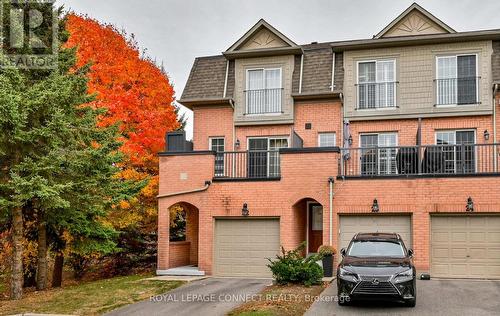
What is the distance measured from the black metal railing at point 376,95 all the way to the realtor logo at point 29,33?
12281mm

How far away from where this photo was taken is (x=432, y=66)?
22.4m

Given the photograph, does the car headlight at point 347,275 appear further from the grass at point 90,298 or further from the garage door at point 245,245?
the garage door at point 245,245

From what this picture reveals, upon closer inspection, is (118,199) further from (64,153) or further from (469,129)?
(469,129)

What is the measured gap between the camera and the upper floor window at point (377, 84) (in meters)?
22.8

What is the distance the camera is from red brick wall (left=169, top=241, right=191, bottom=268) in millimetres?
21438

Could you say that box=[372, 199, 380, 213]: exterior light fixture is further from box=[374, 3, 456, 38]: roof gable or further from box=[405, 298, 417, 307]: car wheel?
box=[374, 3, 456, 38]: roof gable

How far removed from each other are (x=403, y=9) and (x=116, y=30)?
15.2m

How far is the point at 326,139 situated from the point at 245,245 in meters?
6.06

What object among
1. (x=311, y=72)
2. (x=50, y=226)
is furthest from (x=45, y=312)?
(x=311, y=72)

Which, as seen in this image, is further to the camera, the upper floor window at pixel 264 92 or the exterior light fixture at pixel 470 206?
the upper floor window at pixel 264 92

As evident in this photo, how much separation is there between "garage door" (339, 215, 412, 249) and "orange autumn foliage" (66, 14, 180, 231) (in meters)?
8.21

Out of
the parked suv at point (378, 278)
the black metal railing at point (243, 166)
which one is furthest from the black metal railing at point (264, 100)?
the parked suv at point (378, 278)

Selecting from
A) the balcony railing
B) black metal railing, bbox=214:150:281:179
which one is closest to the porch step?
black metal railing, bbox=214:150:281:179

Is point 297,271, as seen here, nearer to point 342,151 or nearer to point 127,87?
point 342,151
